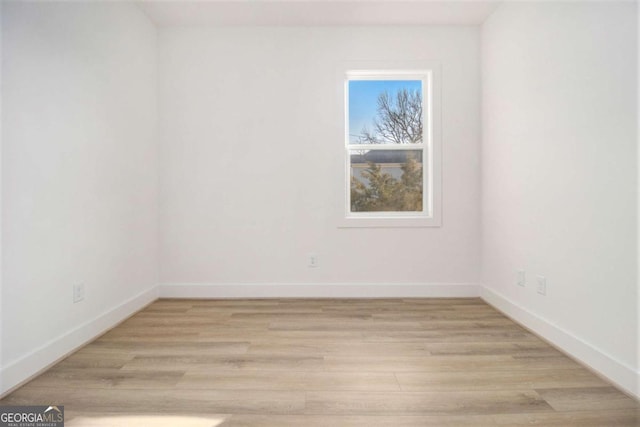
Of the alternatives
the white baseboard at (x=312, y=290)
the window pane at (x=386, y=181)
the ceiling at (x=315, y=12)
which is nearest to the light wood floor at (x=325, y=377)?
the white baseboard at (x=312, y=290)

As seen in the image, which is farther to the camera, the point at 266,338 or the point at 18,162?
the point at 266,338

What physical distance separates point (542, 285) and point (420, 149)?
1733 mm

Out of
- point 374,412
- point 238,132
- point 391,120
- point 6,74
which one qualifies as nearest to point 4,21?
point 6,74

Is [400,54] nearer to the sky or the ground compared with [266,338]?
nearer to the sky

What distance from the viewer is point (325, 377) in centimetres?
201

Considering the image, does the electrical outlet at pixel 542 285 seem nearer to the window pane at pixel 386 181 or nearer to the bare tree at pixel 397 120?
the window pane at pixel 386 181

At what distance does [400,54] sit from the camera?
3.65m

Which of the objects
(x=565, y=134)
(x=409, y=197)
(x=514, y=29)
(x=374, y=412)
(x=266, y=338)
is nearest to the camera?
(x=374, y=412)

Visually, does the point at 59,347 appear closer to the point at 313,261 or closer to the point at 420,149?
the point at 313,261

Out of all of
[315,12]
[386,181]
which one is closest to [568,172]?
[386,181]

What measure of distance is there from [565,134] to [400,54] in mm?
1826

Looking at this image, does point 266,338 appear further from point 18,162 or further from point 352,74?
point 352,74

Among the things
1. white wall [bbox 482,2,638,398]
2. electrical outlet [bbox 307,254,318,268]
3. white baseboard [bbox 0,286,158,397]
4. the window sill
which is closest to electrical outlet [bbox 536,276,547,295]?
white wall [bbox 482,2,638,398]

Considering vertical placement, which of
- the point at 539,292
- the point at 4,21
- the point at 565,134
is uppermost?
the point at 4,21
